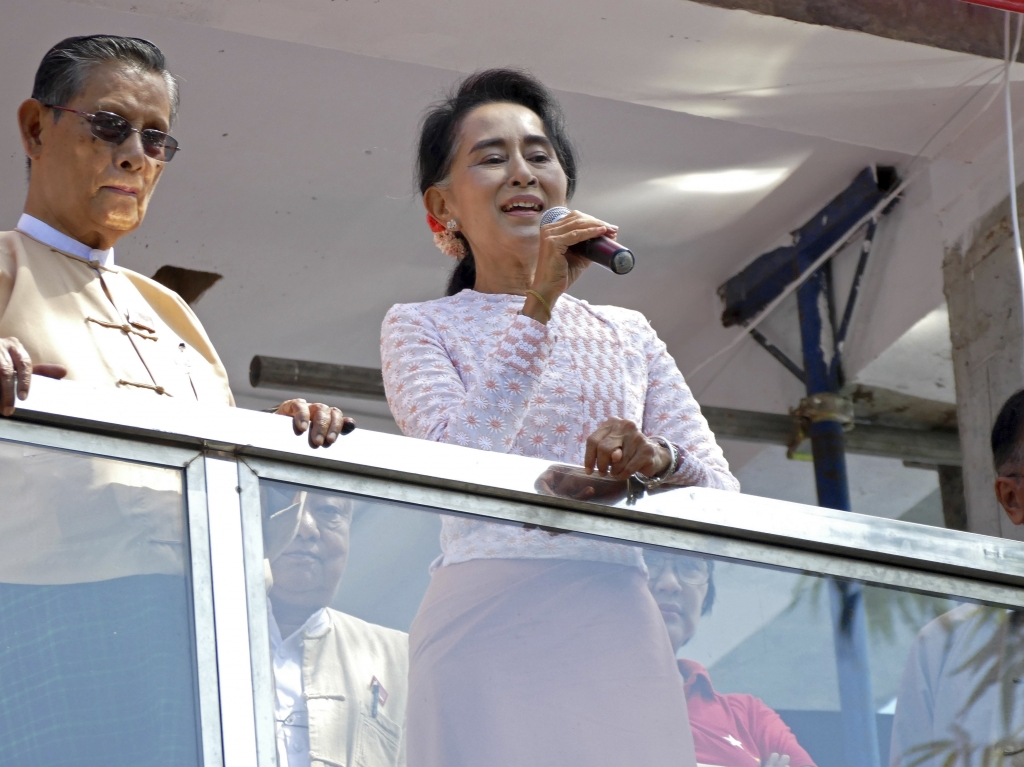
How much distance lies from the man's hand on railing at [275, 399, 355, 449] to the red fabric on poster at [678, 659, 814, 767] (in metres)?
0.59

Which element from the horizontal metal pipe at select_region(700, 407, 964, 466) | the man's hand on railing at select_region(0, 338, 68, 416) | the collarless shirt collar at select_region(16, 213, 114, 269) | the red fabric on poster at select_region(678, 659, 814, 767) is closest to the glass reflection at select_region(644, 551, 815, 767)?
the red fabric on poster at select_region(678, 659, 814, 767)

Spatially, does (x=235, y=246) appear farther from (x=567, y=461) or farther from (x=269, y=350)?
(x=567, y=461)

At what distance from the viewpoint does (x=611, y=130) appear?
5.73 meters

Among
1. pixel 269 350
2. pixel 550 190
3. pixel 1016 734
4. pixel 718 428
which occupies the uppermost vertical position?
pixel 269 350

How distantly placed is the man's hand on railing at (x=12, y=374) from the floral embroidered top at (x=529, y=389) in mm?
593

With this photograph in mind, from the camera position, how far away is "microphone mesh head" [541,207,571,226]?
2590 millimetres

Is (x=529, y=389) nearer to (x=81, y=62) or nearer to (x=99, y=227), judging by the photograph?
(x=99, y=227)

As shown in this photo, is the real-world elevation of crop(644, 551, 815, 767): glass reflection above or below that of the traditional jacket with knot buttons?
below

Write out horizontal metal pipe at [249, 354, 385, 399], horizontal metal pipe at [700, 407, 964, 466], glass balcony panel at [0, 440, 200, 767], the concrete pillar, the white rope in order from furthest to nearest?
horizontal metal pipe at [700, 407, 964, 466] < horizontal metal pipe at [249, 354, 385, 399] < the concrete pillar < the white rope < glass balcony panel at [0, 440, 200, 767]

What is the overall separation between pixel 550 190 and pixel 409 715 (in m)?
1.20

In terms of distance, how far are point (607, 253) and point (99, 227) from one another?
0.84 m

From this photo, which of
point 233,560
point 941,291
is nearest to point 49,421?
point 233,560

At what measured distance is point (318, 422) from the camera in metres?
2.05

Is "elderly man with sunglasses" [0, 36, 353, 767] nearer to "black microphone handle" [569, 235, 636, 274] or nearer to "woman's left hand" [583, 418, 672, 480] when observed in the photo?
"woman's left hand" [583, 418, 672, 480]
